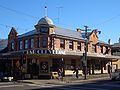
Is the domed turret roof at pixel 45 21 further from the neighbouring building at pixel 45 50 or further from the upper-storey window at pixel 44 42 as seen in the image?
the upper-storey window at pixel 44 42

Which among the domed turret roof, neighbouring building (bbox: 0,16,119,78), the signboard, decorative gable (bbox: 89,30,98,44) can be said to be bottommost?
the signboard

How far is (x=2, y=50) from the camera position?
53781 mm

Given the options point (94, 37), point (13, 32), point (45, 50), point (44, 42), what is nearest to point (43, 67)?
point (45, 50)

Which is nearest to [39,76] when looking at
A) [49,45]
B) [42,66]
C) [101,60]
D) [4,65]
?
[42,66]

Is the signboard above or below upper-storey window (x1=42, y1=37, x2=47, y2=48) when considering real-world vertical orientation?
below

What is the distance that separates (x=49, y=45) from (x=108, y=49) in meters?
18.4

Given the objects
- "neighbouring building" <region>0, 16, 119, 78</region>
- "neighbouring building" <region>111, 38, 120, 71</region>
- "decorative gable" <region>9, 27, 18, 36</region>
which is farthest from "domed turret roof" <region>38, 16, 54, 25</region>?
"neighbouring building" <region>111, 38, 120, 71</region>

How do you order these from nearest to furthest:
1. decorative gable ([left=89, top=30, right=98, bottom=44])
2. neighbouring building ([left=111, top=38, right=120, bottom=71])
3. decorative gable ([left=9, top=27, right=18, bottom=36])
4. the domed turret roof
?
the domed turret roof, decorative gable ([left=9, top=27, right=18, bottom=36]), decorative gable ([left=89, top=30, right=98, bottom=44]), neighbouring building ([left=111, top=38, right=120, bottom=71])

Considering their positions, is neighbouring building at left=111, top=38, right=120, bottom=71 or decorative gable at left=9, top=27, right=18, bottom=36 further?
neighbouring building at left=111, top=38, right=120, bottom=71

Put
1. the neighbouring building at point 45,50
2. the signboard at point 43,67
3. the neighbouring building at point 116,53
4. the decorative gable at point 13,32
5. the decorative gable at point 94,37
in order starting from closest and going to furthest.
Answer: the neighbouring building at point 45,50 → the signboard at point 43,67 → the decorative gable at point 13,32 → the decorative gable at point 94,37 → the neighbouring building at point 116,53

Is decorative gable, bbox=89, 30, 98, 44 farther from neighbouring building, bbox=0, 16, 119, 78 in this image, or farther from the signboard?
the signboard

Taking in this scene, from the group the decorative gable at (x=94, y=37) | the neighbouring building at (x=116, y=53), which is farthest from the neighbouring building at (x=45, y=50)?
the neighbouring building at (x=116, y=53)

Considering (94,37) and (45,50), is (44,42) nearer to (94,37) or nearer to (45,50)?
(45,50)

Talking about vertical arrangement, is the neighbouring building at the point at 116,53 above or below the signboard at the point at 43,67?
above
